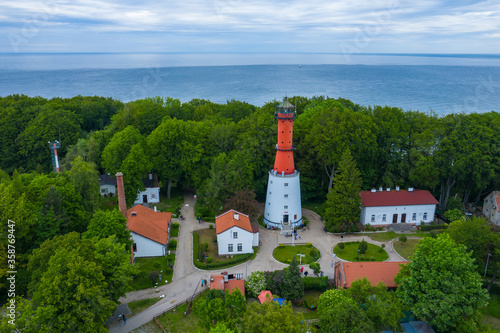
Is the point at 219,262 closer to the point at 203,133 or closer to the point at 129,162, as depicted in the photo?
the point at 129,162

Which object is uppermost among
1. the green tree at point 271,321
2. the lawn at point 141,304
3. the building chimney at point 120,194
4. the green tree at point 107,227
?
the building chimney at point 120,194

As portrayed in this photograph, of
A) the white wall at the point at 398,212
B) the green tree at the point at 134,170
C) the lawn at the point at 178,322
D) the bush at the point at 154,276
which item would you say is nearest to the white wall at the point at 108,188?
the green tree at the point at 134,170

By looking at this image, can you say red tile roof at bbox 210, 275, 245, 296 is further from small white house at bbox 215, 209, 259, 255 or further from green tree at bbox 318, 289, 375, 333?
green tree at bbox 318, 289, 375, 333

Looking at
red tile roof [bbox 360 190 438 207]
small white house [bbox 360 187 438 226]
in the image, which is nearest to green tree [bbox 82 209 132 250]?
small white house [bbox 360 187 438 226]

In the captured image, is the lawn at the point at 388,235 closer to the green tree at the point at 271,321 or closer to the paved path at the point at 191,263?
the paved path at the point at 191,263

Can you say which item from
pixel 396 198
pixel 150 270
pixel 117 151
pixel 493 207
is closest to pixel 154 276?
pixel 150 270

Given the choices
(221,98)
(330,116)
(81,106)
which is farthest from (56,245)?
(221,98)

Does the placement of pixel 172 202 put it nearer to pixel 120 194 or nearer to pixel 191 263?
pixel 191 263
